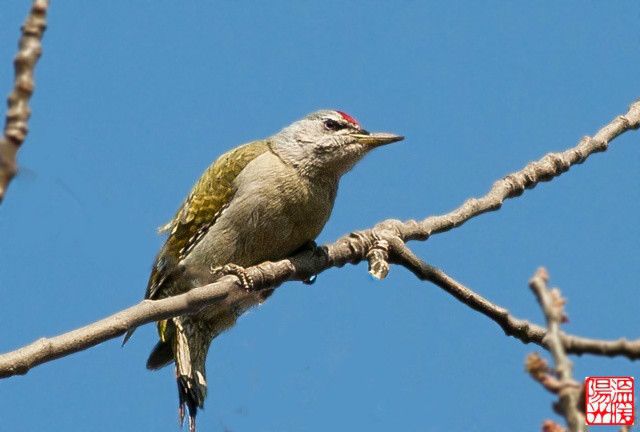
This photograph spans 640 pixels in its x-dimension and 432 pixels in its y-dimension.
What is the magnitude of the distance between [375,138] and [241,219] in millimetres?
1171

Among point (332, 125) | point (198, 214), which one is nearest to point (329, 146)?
point (332, 125)

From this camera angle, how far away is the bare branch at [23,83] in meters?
1.93

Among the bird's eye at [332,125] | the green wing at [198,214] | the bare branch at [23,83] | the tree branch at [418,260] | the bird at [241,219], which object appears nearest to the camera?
the bare branch at [23,83]

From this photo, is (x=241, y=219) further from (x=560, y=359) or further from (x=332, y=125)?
(x=560, y=359)

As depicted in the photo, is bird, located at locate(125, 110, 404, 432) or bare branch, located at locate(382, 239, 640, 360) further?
bird, located at locate(125, 110, 404, 432)

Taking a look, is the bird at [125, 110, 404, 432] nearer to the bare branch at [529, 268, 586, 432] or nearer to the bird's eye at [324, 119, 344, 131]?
the bird's eye at [324, 119, 344, 131]

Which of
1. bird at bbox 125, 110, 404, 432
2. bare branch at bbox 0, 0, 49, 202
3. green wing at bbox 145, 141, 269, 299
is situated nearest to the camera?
bare branch at bbox 0, 0, 49, 202

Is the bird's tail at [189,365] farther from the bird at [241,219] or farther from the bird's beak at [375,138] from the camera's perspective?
the bird's beak at [375,138]

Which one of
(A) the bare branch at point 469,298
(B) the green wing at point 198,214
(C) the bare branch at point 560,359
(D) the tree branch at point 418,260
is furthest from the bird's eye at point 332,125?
(C) the bare branch at point 560,359

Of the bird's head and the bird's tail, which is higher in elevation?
the bird's head

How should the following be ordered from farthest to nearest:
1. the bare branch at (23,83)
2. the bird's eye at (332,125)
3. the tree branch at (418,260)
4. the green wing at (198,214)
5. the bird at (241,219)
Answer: the bird's eye at (332,125) < the green wing at (198,214) < the bird at (241,219) < the tree branch at (418,260) < the bare branch at (23,83)

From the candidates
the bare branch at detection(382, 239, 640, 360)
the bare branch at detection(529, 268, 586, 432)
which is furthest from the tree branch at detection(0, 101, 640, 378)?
the bare branch at detection(529, 268, 586, 432)

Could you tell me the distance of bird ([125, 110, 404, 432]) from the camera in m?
6.89

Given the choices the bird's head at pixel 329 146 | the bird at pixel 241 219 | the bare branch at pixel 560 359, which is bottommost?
the bare branch at pixel 560 359
